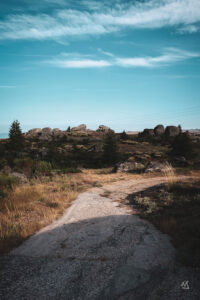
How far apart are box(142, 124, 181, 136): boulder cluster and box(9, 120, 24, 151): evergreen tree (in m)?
52.4

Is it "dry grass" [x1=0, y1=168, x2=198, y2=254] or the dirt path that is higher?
the dirt path

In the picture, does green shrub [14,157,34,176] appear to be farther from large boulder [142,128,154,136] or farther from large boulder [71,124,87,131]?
large boulder [71,124,87,131]

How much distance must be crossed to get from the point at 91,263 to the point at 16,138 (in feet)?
124

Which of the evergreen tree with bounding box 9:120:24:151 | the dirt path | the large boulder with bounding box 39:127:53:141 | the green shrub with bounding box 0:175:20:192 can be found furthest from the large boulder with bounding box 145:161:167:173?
the large boulder with bounding box 39:127:53:141

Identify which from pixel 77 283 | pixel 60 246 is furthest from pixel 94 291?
pixel 60 246

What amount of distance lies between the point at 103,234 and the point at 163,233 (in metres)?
1.44

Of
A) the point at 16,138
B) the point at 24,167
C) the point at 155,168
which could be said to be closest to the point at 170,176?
the point at 155,168

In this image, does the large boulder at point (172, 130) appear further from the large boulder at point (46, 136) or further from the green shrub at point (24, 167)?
the green shrub at point (24, 167)

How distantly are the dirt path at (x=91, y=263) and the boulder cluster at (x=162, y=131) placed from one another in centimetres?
6977

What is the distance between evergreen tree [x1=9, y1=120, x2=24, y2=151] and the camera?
118 feet

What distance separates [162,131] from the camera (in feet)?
247

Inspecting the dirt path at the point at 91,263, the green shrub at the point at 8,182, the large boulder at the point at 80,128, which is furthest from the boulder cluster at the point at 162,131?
the dirt path at the point at 91,263

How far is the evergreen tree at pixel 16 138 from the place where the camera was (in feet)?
118

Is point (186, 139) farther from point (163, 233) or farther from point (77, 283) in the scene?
point (77, 283)
